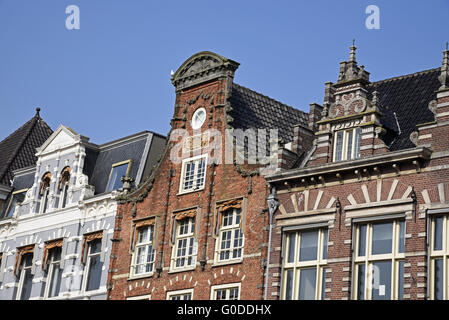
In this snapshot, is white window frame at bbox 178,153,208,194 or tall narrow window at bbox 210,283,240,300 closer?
tall narrow window at bbox 210,283,240,300

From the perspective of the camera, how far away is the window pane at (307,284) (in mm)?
32031

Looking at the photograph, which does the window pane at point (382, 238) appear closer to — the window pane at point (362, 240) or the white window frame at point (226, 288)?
the window pane at point (362, 240)

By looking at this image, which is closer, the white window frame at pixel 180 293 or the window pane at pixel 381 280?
the window pane at pixel 381 280

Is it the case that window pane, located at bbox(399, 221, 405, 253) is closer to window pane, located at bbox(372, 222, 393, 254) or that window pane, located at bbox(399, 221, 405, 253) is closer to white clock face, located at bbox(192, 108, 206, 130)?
window pane, located at bbox(372, 222, 393, 254)

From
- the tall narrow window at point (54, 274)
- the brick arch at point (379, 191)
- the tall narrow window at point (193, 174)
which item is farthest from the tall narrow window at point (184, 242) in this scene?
the tall narrow window at point (54, 274)

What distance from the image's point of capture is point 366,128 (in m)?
32.2

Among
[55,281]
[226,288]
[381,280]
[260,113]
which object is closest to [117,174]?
[55,281]

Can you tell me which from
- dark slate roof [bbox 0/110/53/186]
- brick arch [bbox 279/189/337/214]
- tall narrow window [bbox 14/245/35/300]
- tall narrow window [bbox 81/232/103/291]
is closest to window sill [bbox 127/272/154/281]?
tall narrow window [bbox 81/232/103/291]

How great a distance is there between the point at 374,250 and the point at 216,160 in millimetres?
8603

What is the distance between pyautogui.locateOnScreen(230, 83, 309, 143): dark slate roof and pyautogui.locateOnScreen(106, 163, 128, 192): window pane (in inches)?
269

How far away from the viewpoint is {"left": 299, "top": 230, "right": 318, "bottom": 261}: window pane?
106ft

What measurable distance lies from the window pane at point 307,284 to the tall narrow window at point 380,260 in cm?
178

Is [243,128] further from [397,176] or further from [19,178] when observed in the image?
[19,178]
